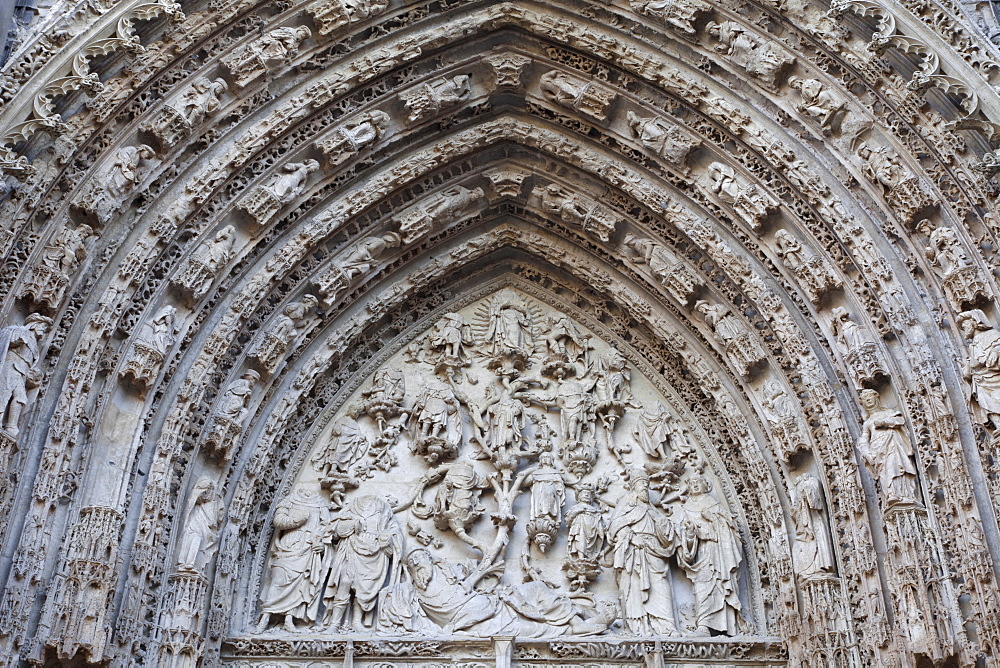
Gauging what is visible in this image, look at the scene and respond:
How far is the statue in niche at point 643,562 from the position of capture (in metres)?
9.19

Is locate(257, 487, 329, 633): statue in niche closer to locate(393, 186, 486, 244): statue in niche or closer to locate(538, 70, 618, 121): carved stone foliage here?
locate(393, 186, 486, 244): statue in niche

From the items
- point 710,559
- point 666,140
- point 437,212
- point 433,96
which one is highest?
point 433,96

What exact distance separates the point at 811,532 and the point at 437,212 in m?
4.43

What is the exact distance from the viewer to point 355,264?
10336mm

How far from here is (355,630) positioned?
30.2 feet

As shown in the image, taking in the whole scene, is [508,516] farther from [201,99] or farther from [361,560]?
[201,99]

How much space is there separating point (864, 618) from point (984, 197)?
3199 mm

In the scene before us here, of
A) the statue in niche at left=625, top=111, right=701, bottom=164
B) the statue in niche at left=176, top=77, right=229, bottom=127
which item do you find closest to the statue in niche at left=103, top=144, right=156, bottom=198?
the statue in niche at left=176, top=77, right=229, bottom=127

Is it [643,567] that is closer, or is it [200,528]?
[200,528]

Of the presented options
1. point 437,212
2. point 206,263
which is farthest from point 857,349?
point 206,263

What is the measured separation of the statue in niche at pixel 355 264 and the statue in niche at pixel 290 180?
0.76 metres

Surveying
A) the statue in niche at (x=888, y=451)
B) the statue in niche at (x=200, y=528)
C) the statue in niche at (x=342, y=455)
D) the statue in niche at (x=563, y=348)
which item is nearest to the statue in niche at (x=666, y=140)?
the statue in niche at (x=563, y=348)

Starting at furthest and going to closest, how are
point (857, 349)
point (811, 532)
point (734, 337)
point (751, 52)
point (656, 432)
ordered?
1. point (656, 432)
2. point (734, 337)
3. point (751, 52)
4. point (811, 532)
5. point (857, 349)

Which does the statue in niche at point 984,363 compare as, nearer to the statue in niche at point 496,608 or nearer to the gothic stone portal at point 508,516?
the gothic stone portal at point 508,516
